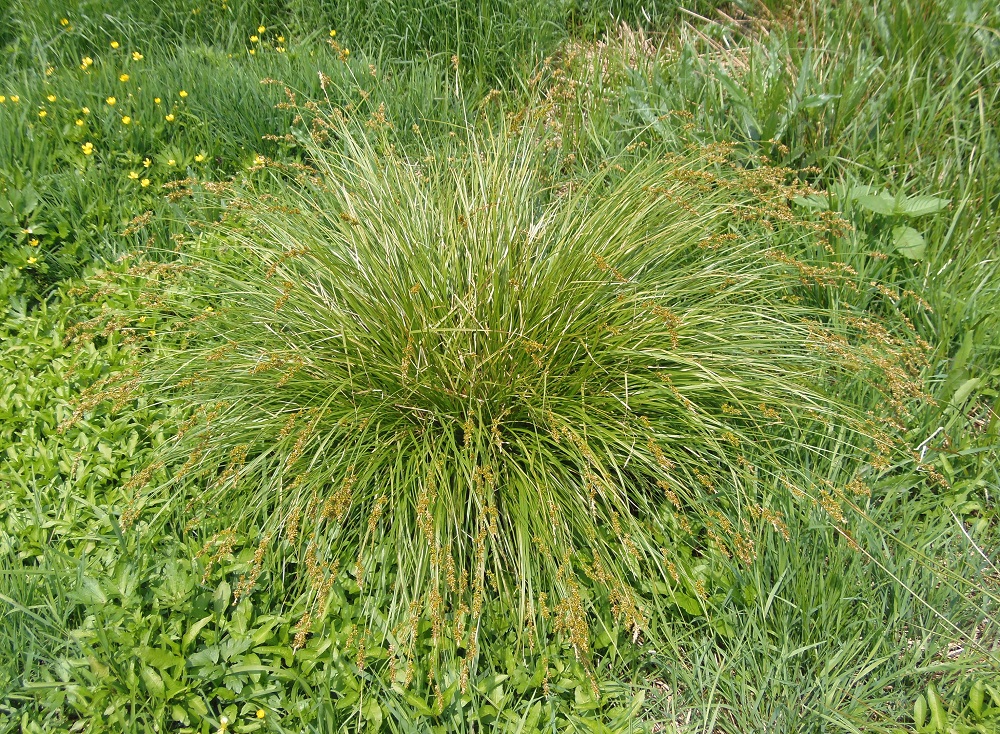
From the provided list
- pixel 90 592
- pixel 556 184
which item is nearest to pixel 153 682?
pixel 90 592

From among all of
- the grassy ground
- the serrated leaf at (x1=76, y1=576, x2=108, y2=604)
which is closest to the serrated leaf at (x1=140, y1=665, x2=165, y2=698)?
the grassy ground

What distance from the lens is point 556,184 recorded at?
276 centimetres

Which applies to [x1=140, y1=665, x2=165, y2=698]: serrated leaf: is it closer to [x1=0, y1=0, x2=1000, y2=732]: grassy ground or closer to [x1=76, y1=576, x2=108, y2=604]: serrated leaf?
[x1=0, y1=0, x2=1000, y2=732]: grassy ground

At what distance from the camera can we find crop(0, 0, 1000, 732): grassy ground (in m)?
1.92

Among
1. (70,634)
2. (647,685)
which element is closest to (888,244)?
(647,685)

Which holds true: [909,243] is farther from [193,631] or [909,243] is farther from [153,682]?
[153,682]

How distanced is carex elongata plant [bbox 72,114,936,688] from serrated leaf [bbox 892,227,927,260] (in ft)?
1.25

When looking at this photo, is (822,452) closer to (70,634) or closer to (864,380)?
(864,380)

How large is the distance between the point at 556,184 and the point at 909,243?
124 cm

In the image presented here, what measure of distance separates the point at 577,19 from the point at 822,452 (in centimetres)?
285

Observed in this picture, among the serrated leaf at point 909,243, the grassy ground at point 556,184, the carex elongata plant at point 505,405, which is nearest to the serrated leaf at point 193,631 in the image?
the grassy ground at point 556,184

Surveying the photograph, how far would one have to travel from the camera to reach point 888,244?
282 centimetres

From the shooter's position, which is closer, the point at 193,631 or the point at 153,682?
the point at 153,682

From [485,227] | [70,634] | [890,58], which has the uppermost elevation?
[890,58]
